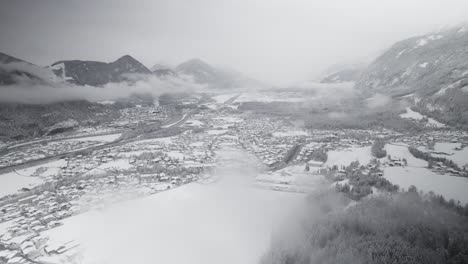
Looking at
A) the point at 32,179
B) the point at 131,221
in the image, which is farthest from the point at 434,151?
the point at 32,179

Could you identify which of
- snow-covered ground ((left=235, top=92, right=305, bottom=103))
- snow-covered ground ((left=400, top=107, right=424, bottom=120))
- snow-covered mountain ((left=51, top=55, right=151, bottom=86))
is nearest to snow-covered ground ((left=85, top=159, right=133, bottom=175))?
snow-covered ground ((left=400, top=107, right=424, bottom=120))

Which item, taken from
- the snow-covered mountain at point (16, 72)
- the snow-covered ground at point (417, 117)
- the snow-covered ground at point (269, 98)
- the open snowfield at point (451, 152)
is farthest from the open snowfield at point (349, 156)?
the snow-covered mountain at point (16, 72)

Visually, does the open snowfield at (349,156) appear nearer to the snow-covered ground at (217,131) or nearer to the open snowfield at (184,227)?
the open snowfield at (184,227)

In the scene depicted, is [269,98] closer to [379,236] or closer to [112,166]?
[112,166]

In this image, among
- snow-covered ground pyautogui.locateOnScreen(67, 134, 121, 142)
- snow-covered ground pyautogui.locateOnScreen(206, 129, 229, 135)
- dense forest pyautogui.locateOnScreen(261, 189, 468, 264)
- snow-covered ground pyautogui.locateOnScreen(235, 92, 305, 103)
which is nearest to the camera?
dense forest pyautogui.locateOnScreen(261, 189, 468, 264)

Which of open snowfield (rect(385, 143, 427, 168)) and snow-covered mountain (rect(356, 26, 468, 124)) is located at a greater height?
snow-covered mountain (rect(356, 26, 468, 124))

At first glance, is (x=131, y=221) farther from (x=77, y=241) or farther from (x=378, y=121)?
(x=378, y=121)

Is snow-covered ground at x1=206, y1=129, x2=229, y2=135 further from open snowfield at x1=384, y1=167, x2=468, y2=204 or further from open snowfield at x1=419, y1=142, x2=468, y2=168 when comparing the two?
open snowfield at x1=419, y1=142, x2=468, y2=168
